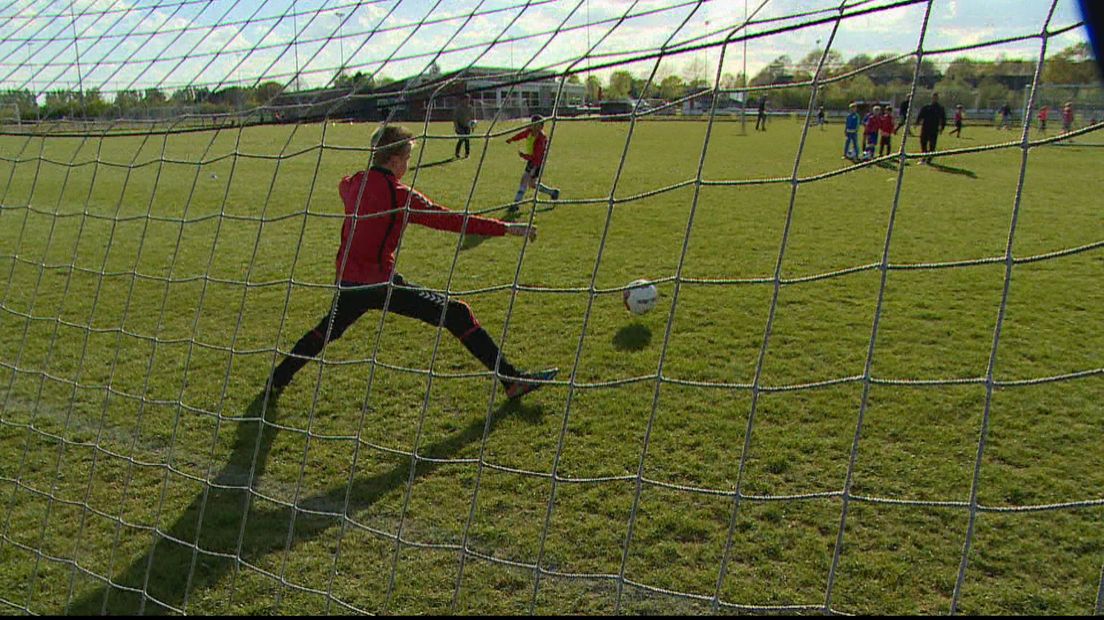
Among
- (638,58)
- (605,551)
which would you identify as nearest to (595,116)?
(638,58)

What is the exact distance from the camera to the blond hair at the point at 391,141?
11.8ft

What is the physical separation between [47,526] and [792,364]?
3709mm

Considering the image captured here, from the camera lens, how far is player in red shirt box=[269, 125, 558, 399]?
11.8 ft

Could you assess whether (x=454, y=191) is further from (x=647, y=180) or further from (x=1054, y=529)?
(x=1054, y=529)

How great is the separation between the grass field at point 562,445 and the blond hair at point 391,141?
103 mm

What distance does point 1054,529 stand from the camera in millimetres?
2896

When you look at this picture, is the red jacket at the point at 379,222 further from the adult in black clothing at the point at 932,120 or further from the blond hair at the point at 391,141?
the adult in black clothing at the point at 932,120

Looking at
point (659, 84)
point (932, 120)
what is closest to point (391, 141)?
point (659, 84)

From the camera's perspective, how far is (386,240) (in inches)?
147

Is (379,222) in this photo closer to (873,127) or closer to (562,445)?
(562,445)

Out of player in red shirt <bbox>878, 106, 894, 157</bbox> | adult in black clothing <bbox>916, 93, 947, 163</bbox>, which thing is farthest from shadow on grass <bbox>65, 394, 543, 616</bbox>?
player in red shirt <bbox>878, 106, 894, 157</bbox>

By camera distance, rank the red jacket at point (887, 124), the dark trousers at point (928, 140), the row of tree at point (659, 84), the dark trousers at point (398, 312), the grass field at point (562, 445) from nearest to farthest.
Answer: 1. the row of tree at point (659, 84)
2. the grass field at point (562, 445)
3. the dark trousers at point (398, 312)
4. the dark trousers at point (928, 140)
5. the red jacket at point (887, 124)

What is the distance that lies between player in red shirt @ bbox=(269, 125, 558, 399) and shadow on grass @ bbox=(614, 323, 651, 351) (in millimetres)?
1069

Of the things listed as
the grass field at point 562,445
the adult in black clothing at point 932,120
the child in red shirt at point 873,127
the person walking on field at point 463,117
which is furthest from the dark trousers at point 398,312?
the child in red shirt at point 873,127
